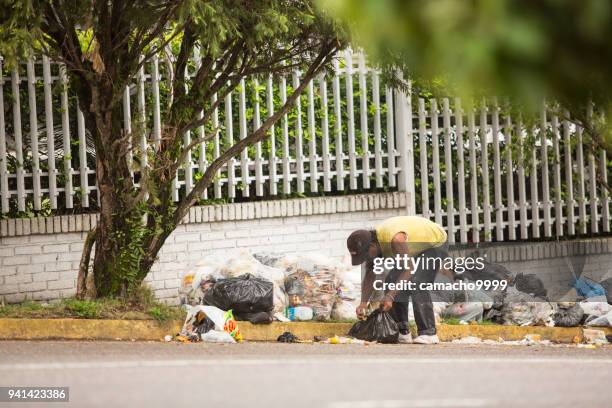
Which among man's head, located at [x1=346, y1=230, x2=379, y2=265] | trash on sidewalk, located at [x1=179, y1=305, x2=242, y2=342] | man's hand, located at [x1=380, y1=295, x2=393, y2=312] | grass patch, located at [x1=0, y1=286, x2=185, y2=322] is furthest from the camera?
man's head, located at [x1=346, y1=230, x2=379, y2=265]

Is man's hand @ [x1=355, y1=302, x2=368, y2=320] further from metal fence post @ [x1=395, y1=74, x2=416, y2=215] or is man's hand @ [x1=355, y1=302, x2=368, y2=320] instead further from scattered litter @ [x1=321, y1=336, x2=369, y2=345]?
metal fence post @ [x1=395, y1=74, x2=416, y2=215]

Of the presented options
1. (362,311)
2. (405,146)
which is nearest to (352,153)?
(405,146)

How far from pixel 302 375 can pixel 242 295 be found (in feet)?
8.27

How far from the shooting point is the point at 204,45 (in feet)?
32.0

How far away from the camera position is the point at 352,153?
1259 centimetres

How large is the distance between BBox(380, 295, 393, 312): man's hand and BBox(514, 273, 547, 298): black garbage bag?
8.60 feet

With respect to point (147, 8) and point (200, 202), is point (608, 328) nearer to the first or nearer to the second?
point (200, 202)

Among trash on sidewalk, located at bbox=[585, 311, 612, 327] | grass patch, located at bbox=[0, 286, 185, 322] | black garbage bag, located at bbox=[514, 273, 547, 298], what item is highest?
grass patch, located at bbox=[0, 286, 185, 322]

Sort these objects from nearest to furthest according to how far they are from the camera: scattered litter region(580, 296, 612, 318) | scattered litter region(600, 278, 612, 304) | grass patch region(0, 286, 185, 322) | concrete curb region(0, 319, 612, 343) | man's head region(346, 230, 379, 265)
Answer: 1. concrete curb region(0, 319, 612, 343)
2. grass patch region(0, 286, 185, 322)
3. man's head region(346, 230, 379, 265)
4. scattered litter region(580, 296, 612, 318)
5. scattered litter region(600, 278, 612, 304)

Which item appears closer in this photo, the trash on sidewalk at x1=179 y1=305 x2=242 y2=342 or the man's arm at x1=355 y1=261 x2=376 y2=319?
the trash on sidewalk at x1=179 y1=305 x2=242 y2=342

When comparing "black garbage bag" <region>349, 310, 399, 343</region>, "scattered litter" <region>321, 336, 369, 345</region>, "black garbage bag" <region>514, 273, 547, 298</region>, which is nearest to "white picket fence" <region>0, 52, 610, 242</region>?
"black garbage bag" <region>514, 273, 547, 298</region>

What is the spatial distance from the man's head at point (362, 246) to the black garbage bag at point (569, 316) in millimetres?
2287

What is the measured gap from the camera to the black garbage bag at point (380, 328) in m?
10.0

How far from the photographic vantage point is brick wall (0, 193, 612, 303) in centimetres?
1091
